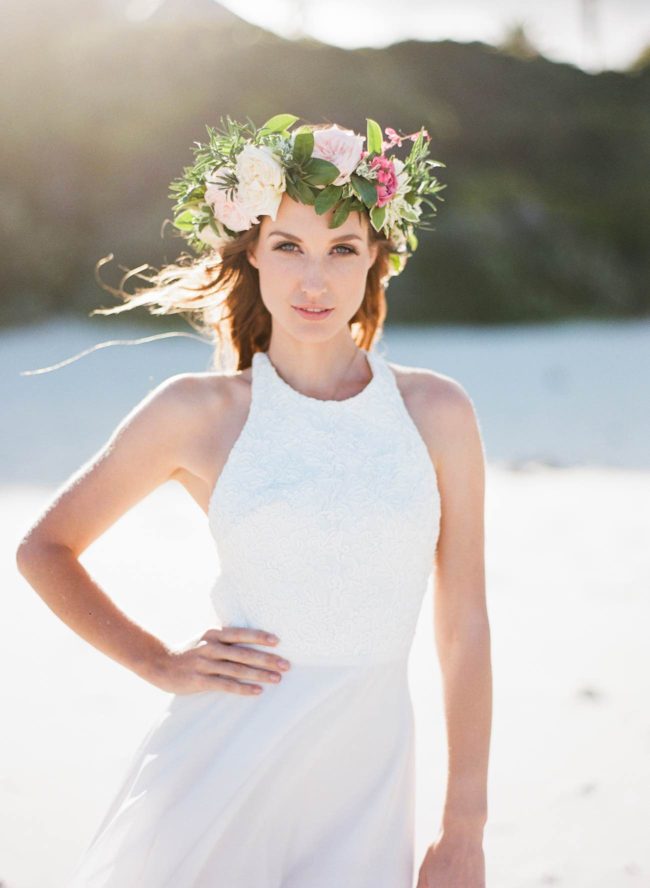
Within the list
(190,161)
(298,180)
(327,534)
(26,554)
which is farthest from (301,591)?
(190,161)

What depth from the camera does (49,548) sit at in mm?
2025

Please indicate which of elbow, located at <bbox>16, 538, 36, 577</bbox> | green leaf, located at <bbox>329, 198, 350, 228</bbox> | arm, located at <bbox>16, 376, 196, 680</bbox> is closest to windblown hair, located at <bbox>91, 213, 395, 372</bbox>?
green leaf, located at <bbox>329, 198, 350, 228</bbox>

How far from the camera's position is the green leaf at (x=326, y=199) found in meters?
2.05

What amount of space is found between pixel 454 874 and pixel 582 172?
688 inches

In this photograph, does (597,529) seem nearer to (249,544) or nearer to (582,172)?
(249,544)

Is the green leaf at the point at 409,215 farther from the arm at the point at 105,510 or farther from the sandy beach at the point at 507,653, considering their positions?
the sandy beach at the point at 507,653

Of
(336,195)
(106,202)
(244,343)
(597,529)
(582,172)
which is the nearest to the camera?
(336,195)

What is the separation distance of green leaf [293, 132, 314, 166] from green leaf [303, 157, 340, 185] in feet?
0.07

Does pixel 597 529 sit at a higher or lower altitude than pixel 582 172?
lower

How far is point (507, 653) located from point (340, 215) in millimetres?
2756

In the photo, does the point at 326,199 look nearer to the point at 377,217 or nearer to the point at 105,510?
the point at 377,217

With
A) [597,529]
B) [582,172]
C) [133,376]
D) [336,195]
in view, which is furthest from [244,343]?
[582,172]

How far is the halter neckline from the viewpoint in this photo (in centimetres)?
209

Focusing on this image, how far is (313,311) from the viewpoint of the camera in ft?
6.78
